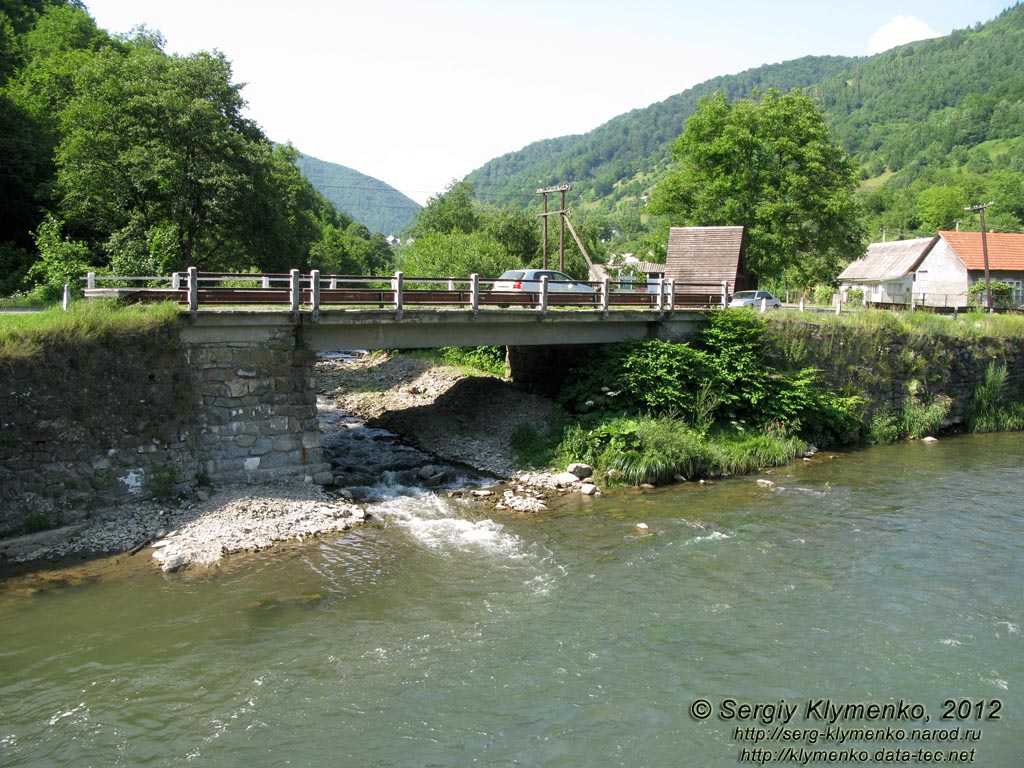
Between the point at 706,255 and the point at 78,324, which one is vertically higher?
the point at 706,255

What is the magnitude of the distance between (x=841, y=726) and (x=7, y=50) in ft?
159

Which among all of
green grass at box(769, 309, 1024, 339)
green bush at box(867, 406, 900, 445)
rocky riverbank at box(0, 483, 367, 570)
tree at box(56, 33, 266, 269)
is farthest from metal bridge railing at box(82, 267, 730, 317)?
green bush at box(867, 406, 900, 445)

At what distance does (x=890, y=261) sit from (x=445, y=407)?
49016 millimetres

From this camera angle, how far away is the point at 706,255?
31938 mm

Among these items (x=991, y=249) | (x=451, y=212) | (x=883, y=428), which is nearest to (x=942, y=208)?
(x=991, y=249)

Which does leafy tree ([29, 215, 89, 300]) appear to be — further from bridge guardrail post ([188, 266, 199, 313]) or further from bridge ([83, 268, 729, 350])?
→ bridge guardrail post ([188, 266, 199, 313])

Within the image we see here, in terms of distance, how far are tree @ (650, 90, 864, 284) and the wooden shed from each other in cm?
512

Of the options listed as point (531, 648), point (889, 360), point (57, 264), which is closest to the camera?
point (531, 648)

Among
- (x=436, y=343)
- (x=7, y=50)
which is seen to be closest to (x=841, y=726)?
(x=436, y=343)

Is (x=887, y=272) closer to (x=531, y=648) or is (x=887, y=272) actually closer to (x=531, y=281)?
(x=531, y=281)

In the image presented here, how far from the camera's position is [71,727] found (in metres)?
8.66

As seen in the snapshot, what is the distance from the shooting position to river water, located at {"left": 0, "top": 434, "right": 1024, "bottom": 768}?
856cm

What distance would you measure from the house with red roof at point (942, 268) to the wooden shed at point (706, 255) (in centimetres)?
1913

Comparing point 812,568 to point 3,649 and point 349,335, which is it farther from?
point 3,649
